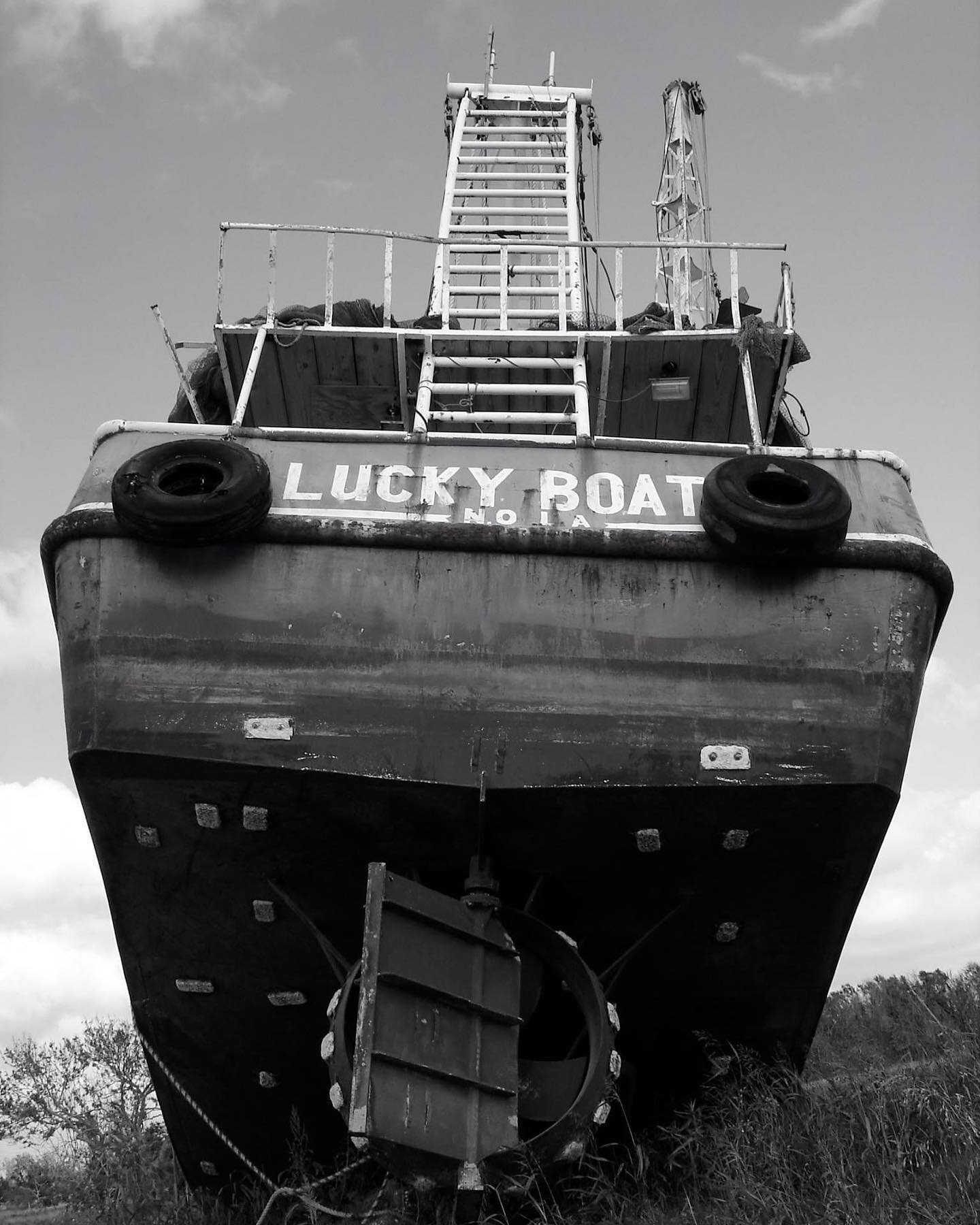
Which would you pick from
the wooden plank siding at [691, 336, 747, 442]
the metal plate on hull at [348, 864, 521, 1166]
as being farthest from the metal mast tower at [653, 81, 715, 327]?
the metal plate on hull at [348, 864, 521, 1166]

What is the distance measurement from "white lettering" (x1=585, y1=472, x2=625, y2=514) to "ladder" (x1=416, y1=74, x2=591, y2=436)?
50 cm

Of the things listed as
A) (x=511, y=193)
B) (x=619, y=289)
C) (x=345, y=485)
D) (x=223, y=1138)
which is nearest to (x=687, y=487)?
(x=345, y=485)

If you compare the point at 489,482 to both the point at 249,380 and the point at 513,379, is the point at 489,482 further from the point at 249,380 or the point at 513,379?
the point at 513,379

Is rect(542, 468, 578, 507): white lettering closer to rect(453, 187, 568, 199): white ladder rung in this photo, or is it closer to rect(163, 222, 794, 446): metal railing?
rect(163, 222, 794, 446): metal railing

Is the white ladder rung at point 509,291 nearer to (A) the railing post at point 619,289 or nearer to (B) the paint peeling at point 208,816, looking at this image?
(A) the railing post at point 619,289

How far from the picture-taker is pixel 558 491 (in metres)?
6.38

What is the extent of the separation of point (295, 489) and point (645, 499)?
1.75 meters

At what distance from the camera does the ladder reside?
804 centimetres

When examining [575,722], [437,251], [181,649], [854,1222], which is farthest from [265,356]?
[854,1222]

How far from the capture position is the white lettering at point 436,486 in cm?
627

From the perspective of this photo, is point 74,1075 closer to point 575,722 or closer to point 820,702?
point 575,722

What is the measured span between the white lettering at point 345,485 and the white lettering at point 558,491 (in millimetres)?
891

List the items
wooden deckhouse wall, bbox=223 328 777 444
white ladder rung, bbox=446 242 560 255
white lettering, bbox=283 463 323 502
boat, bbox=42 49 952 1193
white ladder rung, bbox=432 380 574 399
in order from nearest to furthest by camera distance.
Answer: boat, bbox=42 49 952 1193 < white lettering, bbox=283 463 323 502 < white ladder rung, bbox=432 380 574 399 < wooden deckhouse wall, bbox=223 328 777 444 < white ladder rung, bbox=446 242 560 255

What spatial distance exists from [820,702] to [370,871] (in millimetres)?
2230
